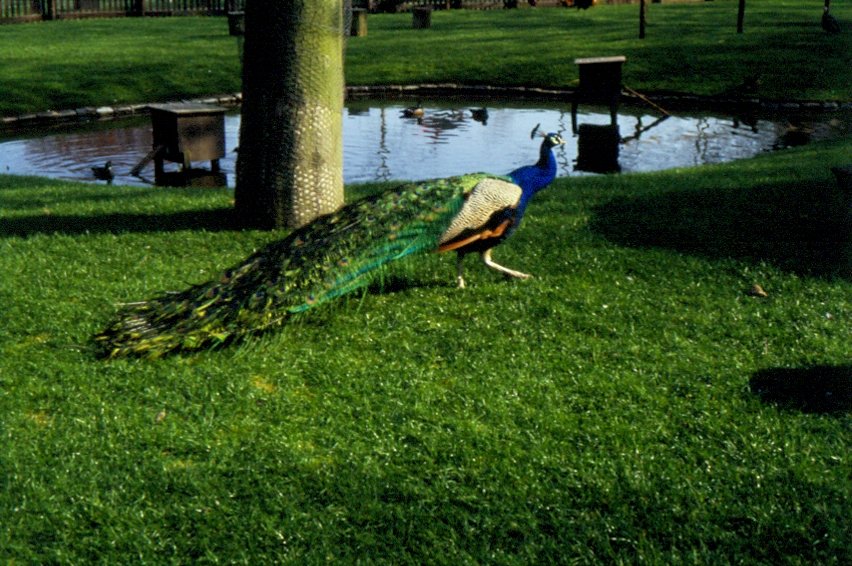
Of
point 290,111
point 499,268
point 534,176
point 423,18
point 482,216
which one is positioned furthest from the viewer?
point 423,18

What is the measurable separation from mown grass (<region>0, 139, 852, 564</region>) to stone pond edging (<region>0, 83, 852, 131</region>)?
37.5 ft

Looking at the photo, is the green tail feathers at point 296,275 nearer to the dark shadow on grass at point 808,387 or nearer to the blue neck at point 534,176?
the blue neck at point 534,176

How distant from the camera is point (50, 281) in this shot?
8.07 meters

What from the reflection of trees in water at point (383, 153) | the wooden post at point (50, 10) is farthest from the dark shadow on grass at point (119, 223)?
the wooden post at point (50, 10)

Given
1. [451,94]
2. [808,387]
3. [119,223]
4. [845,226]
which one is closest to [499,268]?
[808,387]

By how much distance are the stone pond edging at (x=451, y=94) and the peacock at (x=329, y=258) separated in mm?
13872

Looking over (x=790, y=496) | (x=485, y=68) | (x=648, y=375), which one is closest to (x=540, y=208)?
(x=648, y=375)

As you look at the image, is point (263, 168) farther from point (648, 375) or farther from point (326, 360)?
point (648, 375)

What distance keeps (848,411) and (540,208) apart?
5123 mm

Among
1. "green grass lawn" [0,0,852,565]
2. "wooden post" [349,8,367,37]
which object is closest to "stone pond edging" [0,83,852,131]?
"wooden post" [349,8,367,37]

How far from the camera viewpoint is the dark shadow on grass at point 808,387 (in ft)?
19.1

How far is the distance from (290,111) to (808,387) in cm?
505

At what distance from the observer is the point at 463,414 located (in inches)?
228

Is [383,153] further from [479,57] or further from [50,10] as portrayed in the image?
[50,10]
